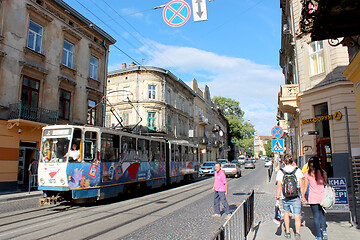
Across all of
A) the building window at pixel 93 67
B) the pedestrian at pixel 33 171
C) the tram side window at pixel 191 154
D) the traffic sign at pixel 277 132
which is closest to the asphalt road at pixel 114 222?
the traffic sign at pixel 277 132

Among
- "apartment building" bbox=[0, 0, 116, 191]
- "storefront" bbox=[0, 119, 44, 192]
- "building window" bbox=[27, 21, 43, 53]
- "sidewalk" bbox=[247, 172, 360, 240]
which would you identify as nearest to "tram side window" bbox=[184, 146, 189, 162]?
"apartment building" bbox=[0, 0, 116, 191]

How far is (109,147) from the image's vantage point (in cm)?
1154

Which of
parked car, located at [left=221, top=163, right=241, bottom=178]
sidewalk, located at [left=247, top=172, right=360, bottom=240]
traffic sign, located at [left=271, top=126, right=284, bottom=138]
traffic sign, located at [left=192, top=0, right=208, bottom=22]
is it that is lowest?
sidewalk, located at [left=247, top=172, right=360, bottom=240]

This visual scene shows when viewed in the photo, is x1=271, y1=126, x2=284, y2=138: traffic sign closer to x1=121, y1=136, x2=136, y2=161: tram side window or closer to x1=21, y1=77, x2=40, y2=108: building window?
x1=121, y1=136, x2=136, y2=161: tram side window

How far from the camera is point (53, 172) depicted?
10141mm

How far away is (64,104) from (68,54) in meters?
3.75

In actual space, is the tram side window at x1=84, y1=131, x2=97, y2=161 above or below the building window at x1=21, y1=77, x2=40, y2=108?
below

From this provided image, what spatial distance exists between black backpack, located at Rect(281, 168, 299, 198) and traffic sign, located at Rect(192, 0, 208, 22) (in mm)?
5245

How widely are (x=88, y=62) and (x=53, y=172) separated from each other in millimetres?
13818

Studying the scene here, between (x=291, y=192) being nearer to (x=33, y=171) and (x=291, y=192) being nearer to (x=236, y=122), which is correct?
(x=33, y=171)

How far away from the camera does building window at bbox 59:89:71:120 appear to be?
1942 centimetres

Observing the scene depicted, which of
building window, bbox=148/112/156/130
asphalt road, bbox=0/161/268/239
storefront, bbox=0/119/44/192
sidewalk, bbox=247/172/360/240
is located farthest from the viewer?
building window, bbox=148/112/156/130

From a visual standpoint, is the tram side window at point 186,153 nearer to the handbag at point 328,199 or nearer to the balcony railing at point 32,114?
the balcony railing at point 32,114

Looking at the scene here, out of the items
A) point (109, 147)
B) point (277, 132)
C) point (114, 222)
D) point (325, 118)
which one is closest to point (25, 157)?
point (109, 147)
